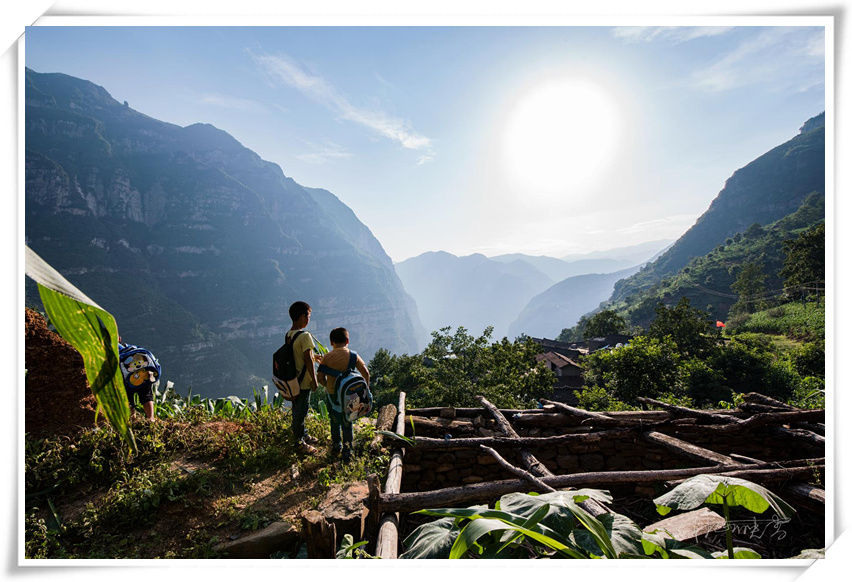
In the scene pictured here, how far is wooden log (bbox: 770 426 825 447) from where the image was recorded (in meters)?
3.54

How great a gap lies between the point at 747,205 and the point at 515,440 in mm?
92555

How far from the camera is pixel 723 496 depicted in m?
1.69

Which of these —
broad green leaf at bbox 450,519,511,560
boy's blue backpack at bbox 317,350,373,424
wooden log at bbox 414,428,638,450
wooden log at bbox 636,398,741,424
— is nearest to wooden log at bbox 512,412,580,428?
wooden log at bbox 414,428,638,450

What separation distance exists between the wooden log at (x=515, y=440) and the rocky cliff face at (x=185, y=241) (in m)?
58.5

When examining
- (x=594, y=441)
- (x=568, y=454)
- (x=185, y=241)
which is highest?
(x=185, y=241)

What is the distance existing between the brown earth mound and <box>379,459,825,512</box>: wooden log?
2643mm

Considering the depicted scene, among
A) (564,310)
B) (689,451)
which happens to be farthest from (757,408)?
(564,310)

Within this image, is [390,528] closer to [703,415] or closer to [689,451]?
[689,451]

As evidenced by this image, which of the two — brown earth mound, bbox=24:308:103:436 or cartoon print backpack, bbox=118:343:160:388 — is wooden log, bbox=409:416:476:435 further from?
brown earth mound, bbox=24:308:103:436

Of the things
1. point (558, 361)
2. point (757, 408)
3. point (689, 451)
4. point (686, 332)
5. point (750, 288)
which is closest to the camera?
point (689, 451)

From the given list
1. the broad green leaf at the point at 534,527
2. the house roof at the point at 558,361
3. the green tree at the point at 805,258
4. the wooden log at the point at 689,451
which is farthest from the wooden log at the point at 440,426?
the house roof at the point at 558,361

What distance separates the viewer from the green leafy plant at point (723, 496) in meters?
1.61

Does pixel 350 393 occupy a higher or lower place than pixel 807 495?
higher
